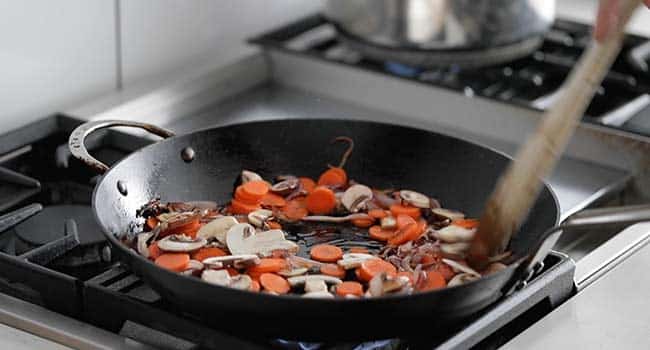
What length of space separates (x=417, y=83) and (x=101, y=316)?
671 mm

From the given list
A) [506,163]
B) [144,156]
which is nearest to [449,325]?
[506,163]

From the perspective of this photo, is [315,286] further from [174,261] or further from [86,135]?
[86,135]

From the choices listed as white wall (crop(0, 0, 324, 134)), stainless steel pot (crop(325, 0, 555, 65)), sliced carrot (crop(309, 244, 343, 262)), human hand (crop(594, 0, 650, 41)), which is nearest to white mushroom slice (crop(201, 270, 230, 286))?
sliced carrot (crop(309, 244, 343, 262))

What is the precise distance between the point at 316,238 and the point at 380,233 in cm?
7

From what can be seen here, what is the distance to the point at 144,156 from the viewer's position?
4.07 feet

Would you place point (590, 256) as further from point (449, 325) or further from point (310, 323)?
point (310, 323)

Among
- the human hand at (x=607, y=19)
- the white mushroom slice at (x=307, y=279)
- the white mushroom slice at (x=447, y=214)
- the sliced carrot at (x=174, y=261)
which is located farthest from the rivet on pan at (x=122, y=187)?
the human hand at (x=607, y=19)

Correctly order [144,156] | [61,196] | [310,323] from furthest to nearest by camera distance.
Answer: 1. [61,196]
2. [144,156]
3. [310,323]

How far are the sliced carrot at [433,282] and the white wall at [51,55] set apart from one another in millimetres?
632

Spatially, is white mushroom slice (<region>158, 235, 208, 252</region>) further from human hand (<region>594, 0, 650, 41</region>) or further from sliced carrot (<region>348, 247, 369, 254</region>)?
human hand (<region>594, 0, 650, 41</region>)

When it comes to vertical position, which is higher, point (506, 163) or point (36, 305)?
point (506, 163)

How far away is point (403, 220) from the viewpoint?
1.22 metres

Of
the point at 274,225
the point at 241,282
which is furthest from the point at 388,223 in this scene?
the point at 241,282

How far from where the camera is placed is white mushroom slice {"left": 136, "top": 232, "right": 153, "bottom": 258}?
113 cm
